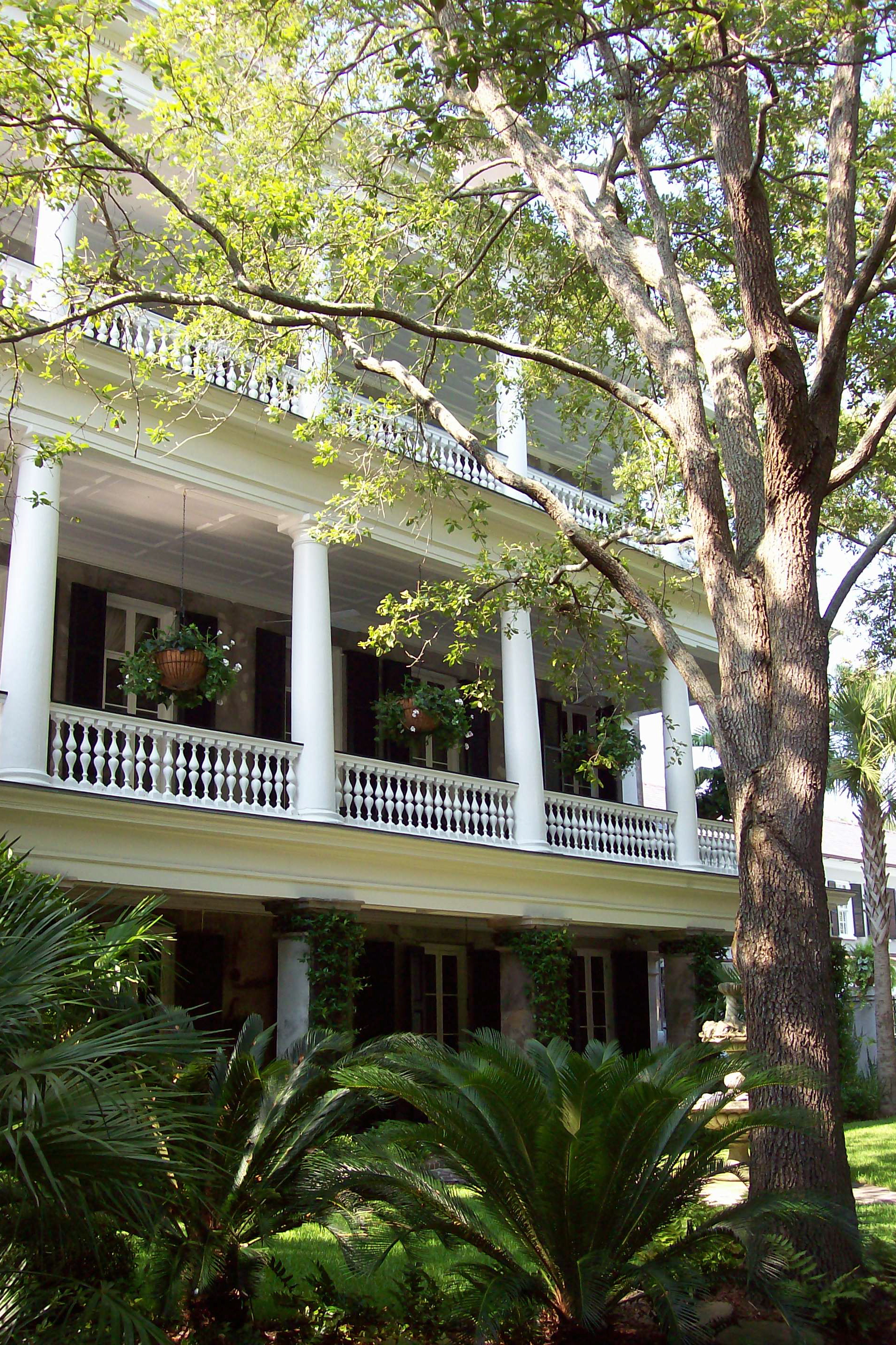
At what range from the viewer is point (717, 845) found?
18.0 meters

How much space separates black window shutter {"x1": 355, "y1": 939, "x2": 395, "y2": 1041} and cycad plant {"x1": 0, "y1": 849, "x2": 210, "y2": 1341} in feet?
31.9

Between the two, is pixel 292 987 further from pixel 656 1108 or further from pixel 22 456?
pixel 656 1108

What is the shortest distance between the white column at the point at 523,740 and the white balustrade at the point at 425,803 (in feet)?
0.56

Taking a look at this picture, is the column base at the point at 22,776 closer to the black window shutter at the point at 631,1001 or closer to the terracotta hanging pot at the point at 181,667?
the terracotta hanging pot at the point at 181,667

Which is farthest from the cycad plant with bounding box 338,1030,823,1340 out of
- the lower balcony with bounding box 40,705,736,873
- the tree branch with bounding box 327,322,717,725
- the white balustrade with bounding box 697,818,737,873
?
the white balustrade with bounding box 697,818,737,873

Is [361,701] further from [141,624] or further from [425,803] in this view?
[141,624]

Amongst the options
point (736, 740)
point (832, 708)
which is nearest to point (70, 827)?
point (736, 740)

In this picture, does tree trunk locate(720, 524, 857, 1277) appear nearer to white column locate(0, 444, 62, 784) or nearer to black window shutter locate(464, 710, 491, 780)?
white column locate(0, 444, 62, 784)

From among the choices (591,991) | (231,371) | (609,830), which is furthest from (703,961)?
(231,371)

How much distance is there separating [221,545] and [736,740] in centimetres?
880

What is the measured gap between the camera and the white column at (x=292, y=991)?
1185 cm

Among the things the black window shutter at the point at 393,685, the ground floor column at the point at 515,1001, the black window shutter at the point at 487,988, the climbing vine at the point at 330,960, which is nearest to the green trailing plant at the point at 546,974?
the ground floor column at the point at 515,1001

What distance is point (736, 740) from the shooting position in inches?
282

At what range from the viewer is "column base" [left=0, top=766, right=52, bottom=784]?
33.1 ft
